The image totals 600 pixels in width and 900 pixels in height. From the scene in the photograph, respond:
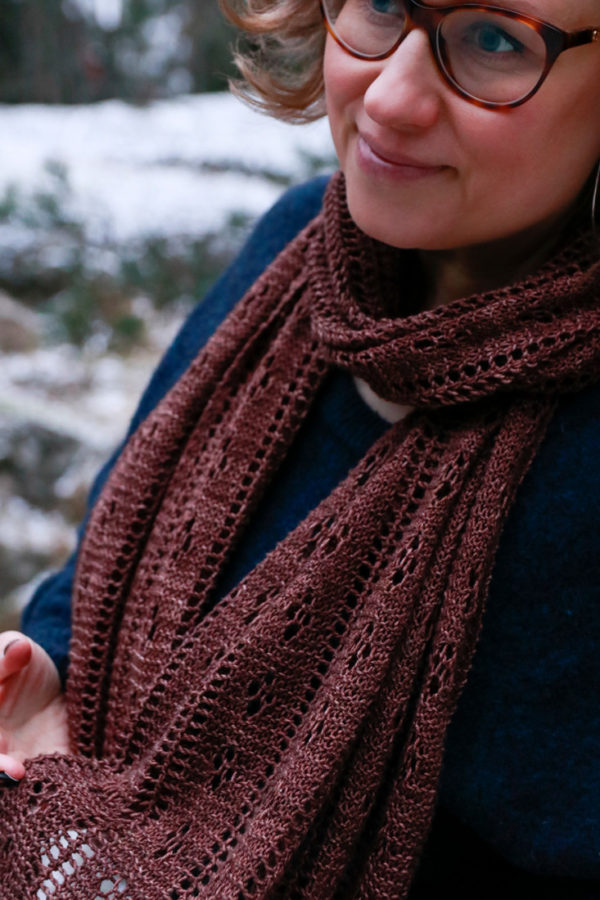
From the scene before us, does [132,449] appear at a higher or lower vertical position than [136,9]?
higher

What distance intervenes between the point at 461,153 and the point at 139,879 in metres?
0.90

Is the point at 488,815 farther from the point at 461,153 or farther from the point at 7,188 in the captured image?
the point at 7,188

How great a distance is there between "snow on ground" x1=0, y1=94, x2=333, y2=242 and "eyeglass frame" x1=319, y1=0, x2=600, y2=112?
2.42 m

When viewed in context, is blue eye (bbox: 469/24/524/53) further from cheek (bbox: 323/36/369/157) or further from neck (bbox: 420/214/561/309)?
neck (bbox: 420/214/561/309)

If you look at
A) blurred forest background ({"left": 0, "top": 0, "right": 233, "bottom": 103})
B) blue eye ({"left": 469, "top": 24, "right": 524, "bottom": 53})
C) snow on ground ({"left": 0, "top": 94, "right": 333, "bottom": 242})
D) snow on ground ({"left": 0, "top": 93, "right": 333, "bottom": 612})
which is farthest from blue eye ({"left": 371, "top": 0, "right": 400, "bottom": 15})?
blurred forest background ({"left": 0, "top": 0, "right": 233, "bottom": 103})

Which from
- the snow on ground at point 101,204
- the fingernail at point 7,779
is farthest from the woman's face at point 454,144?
the snow on ground at point 101,204

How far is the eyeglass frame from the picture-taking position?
0.86 meters

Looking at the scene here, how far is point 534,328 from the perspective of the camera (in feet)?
3.30

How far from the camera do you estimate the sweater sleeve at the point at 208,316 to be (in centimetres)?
147

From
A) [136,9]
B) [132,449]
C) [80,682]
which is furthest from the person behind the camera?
[136,9]

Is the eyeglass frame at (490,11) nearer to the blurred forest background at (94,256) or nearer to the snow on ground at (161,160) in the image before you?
the blurred forest background at (94,256)

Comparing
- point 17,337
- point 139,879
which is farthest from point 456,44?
point 17,337

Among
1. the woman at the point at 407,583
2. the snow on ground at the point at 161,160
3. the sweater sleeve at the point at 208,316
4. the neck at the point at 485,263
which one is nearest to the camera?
the woman at the point at 407,583

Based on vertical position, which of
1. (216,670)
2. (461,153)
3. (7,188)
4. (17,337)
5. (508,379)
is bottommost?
(17,337)
